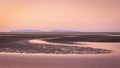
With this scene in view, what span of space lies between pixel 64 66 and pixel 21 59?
73.6 inches

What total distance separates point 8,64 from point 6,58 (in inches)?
47.9

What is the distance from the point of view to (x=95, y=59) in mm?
9109

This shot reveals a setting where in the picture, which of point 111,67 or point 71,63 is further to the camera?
point 71,63

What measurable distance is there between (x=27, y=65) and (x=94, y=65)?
197 cm

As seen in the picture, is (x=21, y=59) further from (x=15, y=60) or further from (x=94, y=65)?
(x=94, y=65)

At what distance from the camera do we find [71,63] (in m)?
8.44

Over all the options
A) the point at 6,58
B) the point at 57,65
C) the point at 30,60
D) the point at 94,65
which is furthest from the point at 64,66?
the point at 6,58

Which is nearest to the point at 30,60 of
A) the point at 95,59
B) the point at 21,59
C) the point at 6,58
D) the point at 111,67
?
the point at 21,59

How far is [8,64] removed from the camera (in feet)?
26.6

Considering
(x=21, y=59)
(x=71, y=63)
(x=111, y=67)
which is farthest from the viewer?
(x=21, y=59)

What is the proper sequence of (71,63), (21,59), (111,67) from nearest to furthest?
(111,67) → (71,63) → (21,59)

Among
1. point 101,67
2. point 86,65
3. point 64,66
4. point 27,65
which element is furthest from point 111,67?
point 27,65

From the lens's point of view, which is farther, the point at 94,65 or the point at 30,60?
the point at 30,60

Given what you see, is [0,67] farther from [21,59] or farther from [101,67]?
[101,67]
